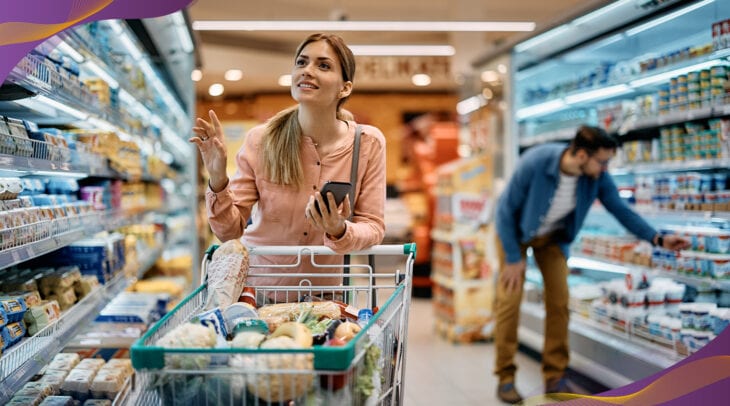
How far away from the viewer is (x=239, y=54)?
12359mm

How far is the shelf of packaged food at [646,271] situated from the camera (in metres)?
3.59

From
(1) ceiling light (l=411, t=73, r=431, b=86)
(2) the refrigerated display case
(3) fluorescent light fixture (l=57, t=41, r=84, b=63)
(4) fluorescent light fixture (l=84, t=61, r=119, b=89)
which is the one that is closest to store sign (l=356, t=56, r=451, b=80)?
(1) ceiling light (l=411, t=73, r=431, b=86)

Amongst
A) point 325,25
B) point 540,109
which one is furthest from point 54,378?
point 325,25

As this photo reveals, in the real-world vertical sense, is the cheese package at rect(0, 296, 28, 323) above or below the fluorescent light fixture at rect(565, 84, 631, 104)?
below

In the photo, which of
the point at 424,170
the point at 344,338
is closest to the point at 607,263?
the point at 344,338

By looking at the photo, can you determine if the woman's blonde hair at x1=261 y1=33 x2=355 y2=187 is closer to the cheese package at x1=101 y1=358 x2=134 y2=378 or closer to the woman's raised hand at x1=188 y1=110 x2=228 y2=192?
the woman's raised hand at x1=188 y1=110 x2=228 y2=192

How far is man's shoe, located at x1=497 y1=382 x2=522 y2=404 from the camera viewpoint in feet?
13.6

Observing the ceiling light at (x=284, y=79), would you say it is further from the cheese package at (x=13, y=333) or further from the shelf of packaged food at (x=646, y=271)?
the cheese package at (x=13, y=333)

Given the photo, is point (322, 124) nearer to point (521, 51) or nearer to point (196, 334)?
point (196, 334)

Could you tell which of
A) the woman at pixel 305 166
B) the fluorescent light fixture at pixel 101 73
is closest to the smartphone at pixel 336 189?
the woman at pixel 305 166

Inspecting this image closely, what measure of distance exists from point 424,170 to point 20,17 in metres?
8.45

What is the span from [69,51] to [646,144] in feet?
11.0

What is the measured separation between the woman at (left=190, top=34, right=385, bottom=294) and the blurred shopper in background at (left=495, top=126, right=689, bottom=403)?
1810 mm

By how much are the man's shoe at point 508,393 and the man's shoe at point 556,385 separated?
18 centimetres
